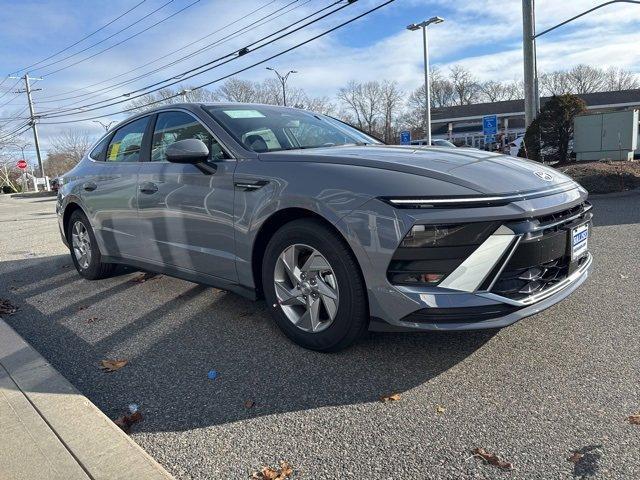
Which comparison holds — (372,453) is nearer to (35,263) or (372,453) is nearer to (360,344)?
(360,344)

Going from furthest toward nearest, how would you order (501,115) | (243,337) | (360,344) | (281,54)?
1. (501,115)
2. (281,54)
3. (243,337)
4. (360,344)

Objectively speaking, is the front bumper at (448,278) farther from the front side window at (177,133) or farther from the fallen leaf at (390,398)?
the front side window at (177,133)

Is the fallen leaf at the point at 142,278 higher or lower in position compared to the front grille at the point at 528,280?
lower

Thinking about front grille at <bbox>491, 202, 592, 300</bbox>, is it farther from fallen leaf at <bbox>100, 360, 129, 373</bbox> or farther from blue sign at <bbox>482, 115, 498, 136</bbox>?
blue sign at <bbox>482, 115, 498, 136</bbox>

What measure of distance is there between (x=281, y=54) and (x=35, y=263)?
1366cm

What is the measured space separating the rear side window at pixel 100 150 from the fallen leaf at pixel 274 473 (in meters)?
4.06

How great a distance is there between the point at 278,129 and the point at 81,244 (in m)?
2.97

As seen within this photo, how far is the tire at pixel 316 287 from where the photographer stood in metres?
2.88

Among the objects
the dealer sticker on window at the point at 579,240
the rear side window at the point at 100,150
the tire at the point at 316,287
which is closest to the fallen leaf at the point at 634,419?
the dealer sticker on window at the point at 579,240

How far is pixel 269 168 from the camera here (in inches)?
130

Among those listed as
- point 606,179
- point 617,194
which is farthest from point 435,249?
point 606,179

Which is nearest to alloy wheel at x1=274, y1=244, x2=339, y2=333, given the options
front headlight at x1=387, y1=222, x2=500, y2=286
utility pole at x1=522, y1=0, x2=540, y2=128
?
front headlight at x1=387, y1=222, x2=500, y2=286

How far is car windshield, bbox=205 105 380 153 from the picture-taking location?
12.2 ft

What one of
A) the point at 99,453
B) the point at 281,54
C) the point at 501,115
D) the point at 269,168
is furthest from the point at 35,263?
the point at 501,115
